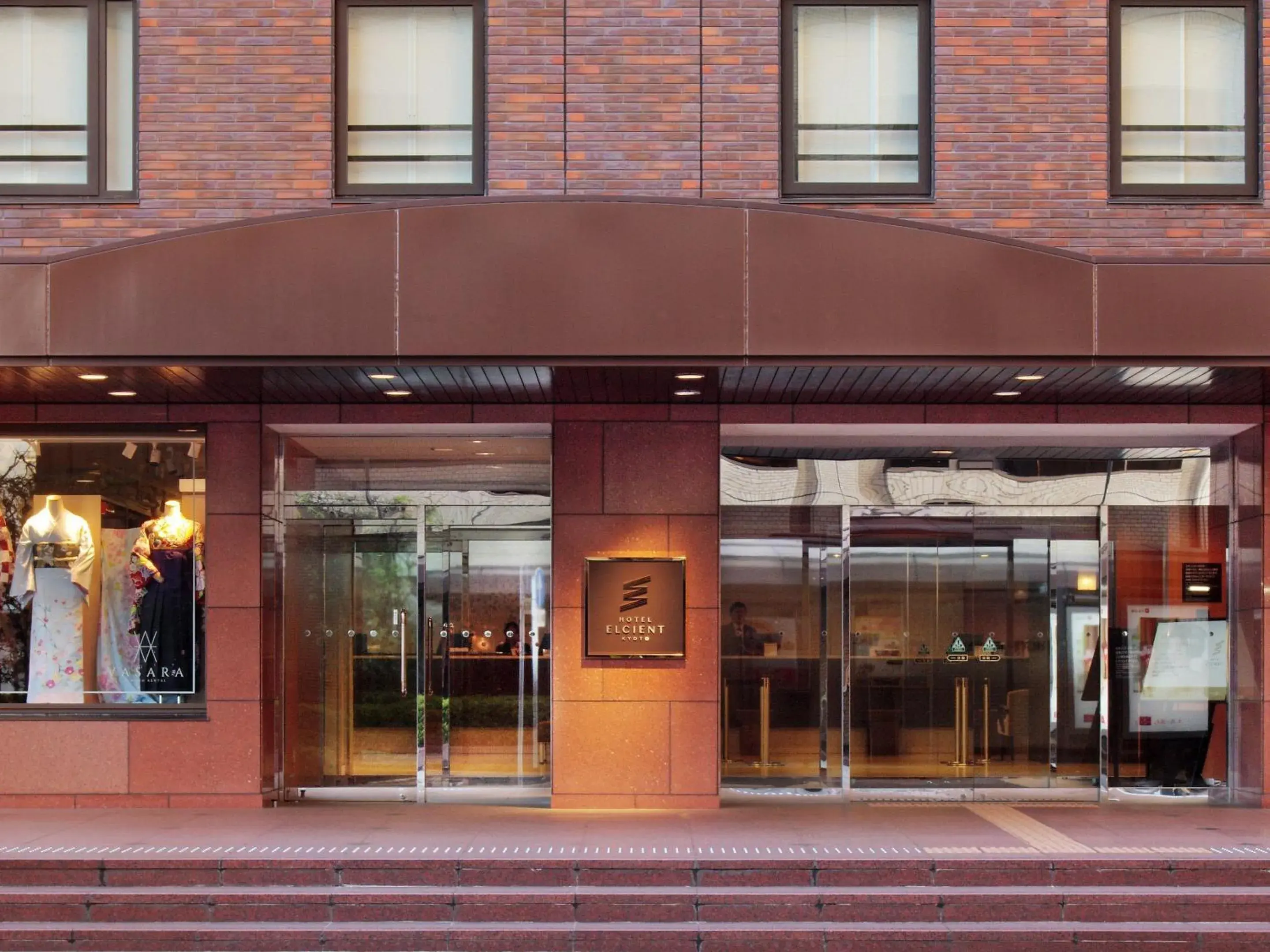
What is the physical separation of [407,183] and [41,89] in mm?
2974

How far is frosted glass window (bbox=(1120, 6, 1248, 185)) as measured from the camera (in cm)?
1207

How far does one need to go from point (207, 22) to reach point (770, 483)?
576 cm

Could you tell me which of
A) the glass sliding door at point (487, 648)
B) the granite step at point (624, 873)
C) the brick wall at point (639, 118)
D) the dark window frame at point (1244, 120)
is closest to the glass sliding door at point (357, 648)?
the glass sliding door at point (487, 648)

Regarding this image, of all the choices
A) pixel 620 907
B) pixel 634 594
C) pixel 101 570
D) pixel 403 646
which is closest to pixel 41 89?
pixel 101 570

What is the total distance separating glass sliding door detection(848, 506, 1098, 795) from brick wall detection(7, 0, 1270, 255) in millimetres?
2890

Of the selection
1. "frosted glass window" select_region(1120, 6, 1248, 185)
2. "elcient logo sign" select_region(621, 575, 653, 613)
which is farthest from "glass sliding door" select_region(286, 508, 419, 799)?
"frosted glass window" select_region(1120, 6, 1248, 185)

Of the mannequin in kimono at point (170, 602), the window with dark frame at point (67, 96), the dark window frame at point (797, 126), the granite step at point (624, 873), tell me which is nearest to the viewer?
the granite step at point (624, 873)

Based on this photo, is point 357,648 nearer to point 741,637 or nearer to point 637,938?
point 741,637

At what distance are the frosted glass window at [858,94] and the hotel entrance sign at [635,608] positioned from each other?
329 cm

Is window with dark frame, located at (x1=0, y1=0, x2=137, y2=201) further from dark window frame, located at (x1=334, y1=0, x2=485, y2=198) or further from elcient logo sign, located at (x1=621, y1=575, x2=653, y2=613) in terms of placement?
elcient logo sign, located at (x1=621, y1=575, x2=653, y2=613)

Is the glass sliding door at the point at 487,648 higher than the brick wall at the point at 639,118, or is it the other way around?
the brick wall at the point at 639,118

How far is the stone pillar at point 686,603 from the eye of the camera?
12094mm

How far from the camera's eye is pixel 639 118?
38.2ft

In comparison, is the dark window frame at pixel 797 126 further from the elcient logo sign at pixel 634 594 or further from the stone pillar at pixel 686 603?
the elcient logo sign at pixel 634 594
